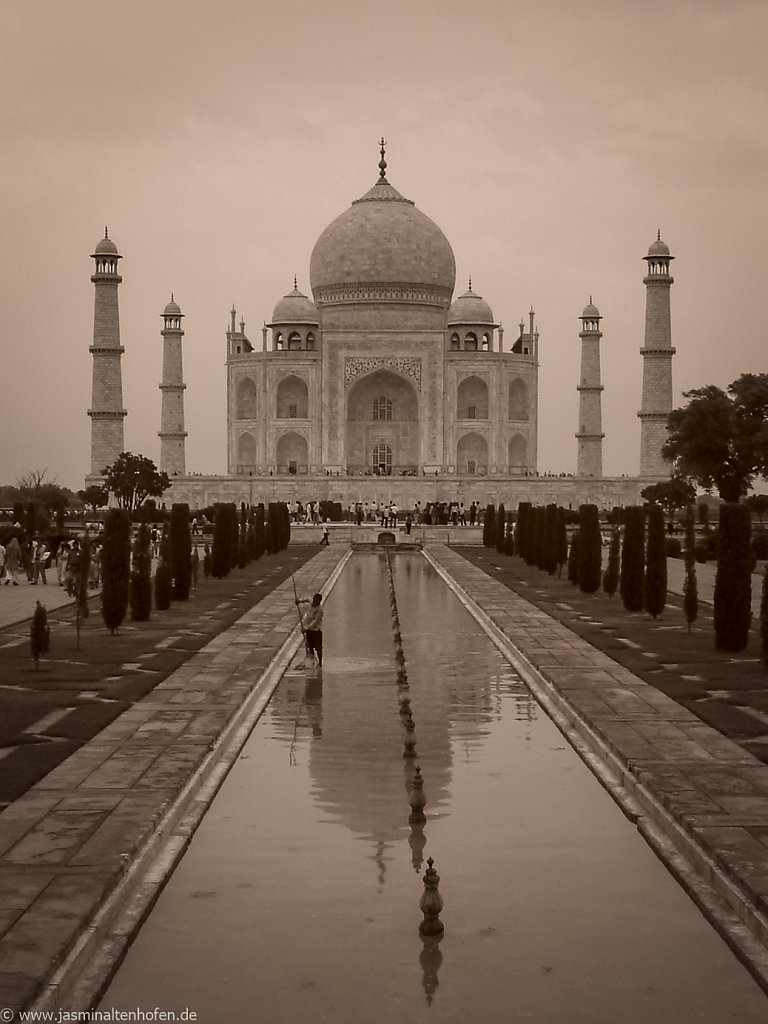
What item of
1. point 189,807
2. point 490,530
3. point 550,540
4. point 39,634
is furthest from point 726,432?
point 189,807

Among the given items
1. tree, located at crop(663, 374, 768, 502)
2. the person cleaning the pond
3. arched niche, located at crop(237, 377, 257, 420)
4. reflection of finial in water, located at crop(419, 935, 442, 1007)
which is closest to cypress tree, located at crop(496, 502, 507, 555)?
tree, located at crop(663, 374, 768, 502)

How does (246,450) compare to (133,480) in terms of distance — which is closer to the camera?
(133,480)

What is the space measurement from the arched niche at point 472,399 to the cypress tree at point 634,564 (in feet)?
107

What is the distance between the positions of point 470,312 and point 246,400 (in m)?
8.05

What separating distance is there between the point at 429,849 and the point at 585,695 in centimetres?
374

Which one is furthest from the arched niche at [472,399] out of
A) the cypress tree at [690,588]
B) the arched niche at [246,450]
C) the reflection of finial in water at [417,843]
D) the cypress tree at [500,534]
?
the reflection of finial in water at [417,843]

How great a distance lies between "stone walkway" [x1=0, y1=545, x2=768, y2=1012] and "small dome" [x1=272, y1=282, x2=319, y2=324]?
39.3 metres

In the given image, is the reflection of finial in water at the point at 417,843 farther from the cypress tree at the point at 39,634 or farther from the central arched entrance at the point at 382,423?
the central arched entrance at the point at 382,423

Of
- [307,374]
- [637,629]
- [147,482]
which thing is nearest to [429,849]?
[637,629]

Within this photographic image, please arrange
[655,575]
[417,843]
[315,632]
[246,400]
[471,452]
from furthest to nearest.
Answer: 1. [246,400]
2. [471,452]
3. [655,575]
4. [315,632]
5. [417,843]

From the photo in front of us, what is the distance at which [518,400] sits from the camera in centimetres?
4862

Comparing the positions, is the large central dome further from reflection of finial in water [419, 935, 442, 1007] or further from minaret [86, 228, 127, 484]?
reflection of finial in water [419, 935, 442, 1007]

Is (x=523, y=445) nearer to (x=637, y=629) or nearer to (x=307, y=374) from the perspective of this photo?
(x=307, y=374)

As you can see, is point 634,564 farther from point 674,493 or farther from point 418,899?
point 674,493
